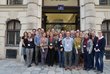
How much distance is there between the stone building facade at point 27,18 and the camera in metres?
15.6

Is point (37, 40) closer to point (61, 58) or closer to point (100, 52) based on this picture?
point (61, 58)

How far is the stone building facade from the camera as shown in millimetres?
15602

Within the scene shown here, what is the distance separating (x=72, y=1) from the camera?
17.2 meters

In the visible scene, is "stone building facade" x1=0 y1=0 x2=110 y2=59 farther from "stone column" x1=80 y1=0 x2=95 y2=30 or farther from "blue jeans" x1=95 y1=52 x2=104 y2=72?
"blue jeans" x1=95 y1=52 x2=104 y2=72

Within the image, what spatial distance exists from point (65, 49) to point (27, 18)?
4555mm

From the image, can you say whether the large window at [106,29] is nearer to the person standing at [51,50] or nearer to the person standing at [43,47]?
the person standing at [51,50]

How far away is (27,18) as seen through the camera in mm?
15891

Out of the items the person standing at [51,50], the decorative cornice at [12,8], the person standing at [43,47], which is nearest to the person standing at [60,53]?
the person standing at [51,50]

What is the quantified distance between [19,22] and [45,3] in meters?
2.41

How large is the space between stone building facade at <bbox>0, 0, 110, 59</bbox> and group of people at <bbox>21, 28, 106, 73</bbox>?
2696 millimetres

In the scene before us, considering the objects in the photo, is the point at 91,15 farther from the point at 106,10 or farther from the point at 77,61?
A: the point at 77,61

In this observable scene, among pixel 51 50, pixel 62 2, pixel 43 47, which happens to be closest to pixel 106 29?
pixel 62 2

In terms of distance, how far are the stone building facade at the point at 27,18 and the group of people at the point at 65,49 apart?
2.70 meters

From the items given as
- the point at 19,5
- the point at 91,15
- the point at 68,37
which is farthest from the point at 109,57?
the point at 19,5
